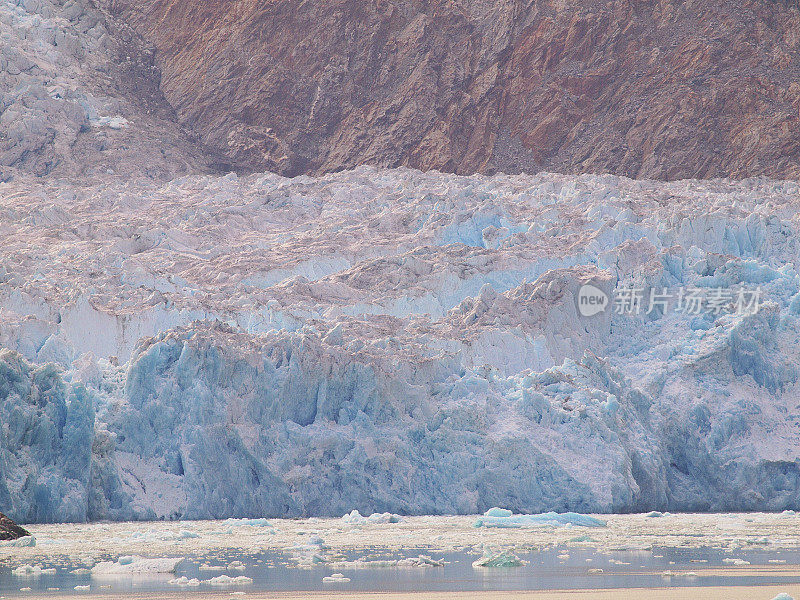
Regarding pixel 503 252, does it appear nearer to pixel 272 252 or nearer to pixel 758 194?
pixel 272 252

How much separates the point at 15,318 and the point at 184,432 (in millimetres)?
3687

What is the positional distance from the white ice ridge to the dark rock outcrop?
75.2 inches

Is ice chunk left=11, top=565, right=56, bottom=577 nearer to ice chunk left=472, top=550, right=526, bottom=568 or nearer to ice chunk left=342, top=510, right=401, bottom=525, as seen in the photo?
ice chunk left=472, top=550, right=526, bottom=568

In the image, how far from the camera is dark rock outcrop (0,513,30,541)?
1305 cm

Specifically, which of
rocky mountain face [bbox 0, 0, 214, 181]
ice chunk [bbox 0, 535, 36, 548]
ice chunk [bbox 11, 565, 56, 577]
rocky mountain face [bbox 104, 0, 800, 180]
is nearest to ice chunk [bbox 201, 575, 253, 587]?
ice chunk [bbox 11, 565, 56, 577]

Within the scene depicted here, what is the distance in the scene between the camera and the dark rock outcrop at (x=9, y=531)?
13.0 meters

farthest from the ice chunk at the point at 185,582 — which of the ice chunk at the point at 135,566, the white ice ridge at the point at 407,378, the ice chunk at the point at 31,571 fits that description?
the white ice ridge at the point at 407,378

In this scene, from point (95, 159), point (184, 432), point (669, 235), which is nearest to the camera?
point (184, 432)

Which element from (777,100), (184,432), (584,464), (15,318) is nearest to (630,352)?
(584,464)

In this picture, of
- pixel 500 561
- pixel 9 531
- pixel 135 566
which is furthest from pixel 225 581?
pixel 9 531

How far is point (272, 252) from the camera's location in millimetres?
24766

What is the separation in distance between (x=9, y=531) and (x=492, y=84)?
27983mm

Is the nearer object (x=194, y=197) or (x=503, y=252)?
(x=503, y=252)

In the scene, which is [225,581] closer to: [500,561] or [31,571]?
[31,571]
